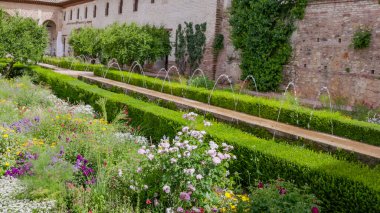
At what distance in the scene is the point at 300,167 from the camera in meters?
4.69

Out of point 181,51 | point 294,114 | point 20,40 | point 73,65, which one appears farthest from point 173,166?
point 73,65

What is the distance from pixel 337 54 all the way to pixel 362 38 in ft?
3.19

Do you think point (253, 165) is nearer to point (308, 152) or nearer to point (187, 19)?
point (308, 152)

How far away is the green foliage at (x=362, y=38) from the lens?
11250mm

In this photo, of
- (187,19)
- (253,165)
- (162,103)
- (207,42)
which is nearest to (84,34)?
(187,19)

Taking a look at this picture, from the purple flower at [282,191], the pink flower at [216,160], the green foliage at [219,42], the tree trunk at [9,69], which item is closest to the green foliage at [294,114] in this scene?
the purple flower at [282,191]

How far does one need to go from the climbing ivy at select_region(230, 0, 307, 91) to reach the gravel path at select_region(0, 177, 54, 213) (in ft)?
34.6

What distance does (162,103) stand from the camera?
A: 9.81 m

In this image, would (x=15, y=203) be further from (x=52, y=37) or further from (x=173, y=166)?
(x=52, y=37)

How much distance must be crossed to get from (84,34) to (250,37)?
13946 millimetres

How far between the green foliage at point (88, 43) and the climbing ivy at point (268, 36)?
12.2m

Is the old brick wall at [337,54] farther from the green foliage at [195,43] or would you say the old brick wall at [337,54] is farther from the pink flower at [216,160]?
the pink flower at [216,160]

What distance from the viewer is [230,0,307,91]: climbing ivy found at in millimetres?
13703

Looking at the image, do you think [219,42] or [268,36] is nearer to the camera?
[268,36]
